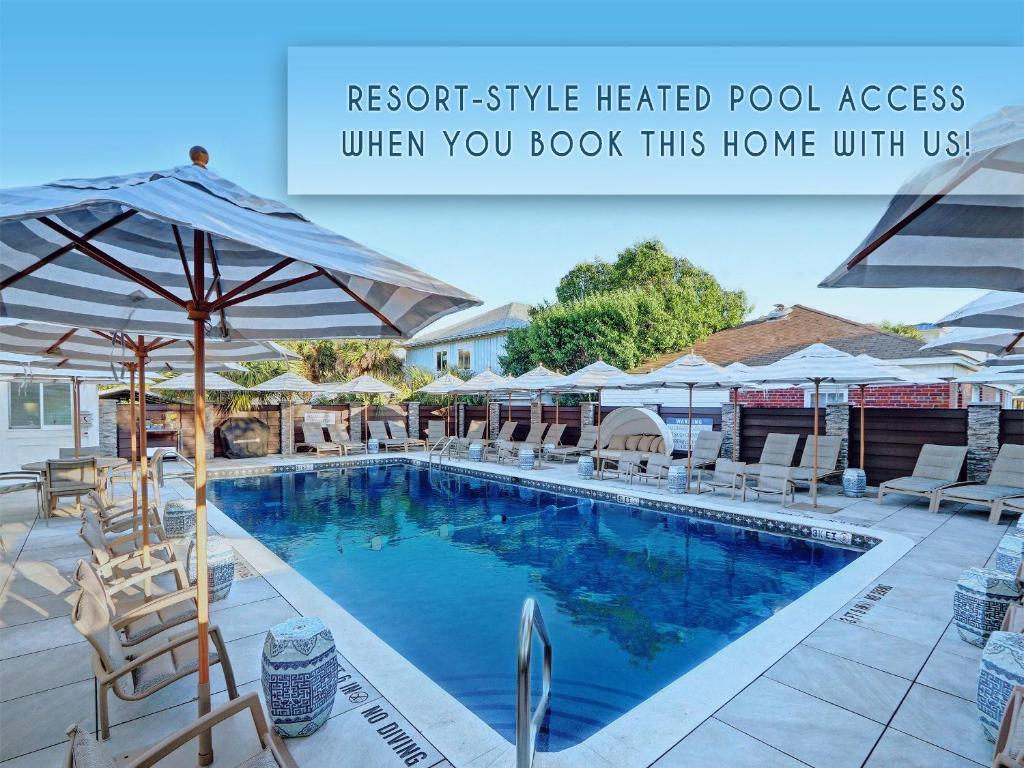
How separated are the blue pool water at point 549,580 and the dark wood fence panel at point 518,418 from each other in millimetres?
6031

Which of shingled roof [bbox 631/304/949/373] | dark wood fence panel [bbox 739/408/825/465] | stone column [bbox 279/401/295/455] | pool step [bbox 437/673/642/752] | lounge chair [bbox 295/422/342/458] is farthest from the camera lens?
stone column [bbox 279/401/295/455]

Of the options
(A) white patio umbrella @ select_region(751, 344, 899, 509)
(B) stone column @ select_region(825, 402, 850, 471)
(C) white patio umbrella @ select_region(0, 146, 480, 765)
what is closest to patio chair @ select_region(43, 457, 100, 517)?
(C) white patio umbrella @ select_region(0, 146, 480, 765)

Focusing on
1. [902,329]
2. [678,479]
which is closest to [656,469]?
[678,479]

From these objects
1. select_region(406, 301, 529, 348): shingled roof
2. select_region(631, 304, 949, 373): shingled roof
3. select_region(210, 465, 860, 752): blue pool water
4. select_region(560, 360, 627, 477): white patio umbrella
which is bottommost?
→ select_region(210, 465, 860, 752): blue pool water

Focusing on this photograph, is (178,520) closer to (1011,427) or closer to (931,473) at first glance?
(931,473)

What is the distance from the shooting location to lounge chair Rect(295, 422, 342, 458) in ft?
50.5

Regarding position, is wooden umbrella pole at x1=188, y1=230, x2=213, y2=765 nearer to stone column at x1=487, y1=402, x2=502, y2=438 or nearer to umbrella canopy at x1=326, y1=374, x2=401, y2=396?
umbrella canopy at x1=326, y1=374, x2=401, y2=396

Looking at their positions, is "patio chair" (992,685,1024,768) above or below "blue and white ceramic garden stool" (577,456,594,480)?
above

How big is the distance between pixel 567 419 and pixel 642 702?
486 inches

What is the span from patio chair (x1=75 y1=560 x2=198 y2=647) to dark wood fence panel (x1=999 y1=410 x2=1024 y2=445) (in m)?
11.0

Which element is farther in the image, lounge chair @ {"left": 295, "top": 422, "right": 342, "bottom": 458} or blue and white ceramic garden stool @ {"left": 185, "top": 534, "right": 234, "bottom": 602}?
lounge chair @ {"left": 295, "top": 422, "right": 342, "bottom": 458}

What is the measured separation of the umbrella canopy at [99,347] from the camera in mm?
4465

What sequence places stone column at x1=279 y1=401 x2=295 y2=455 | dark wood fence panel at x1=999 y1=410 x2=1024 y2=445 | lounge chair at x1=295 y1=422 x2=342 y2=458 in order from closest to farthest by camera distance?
1. dark wood fence panel at x1=999 y1=410 x2=1024 y2=445
2. lounge chair at x1=295 y1=422 x2=342 y2=458
3. stone column at x1=279 y1=401 x2=295 y2=455

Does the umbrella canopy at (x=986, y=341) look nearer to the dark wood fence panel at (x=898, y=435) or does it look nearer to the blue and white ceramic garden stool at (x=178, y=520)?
the dark wood fence panel at (x=898, y=435)
